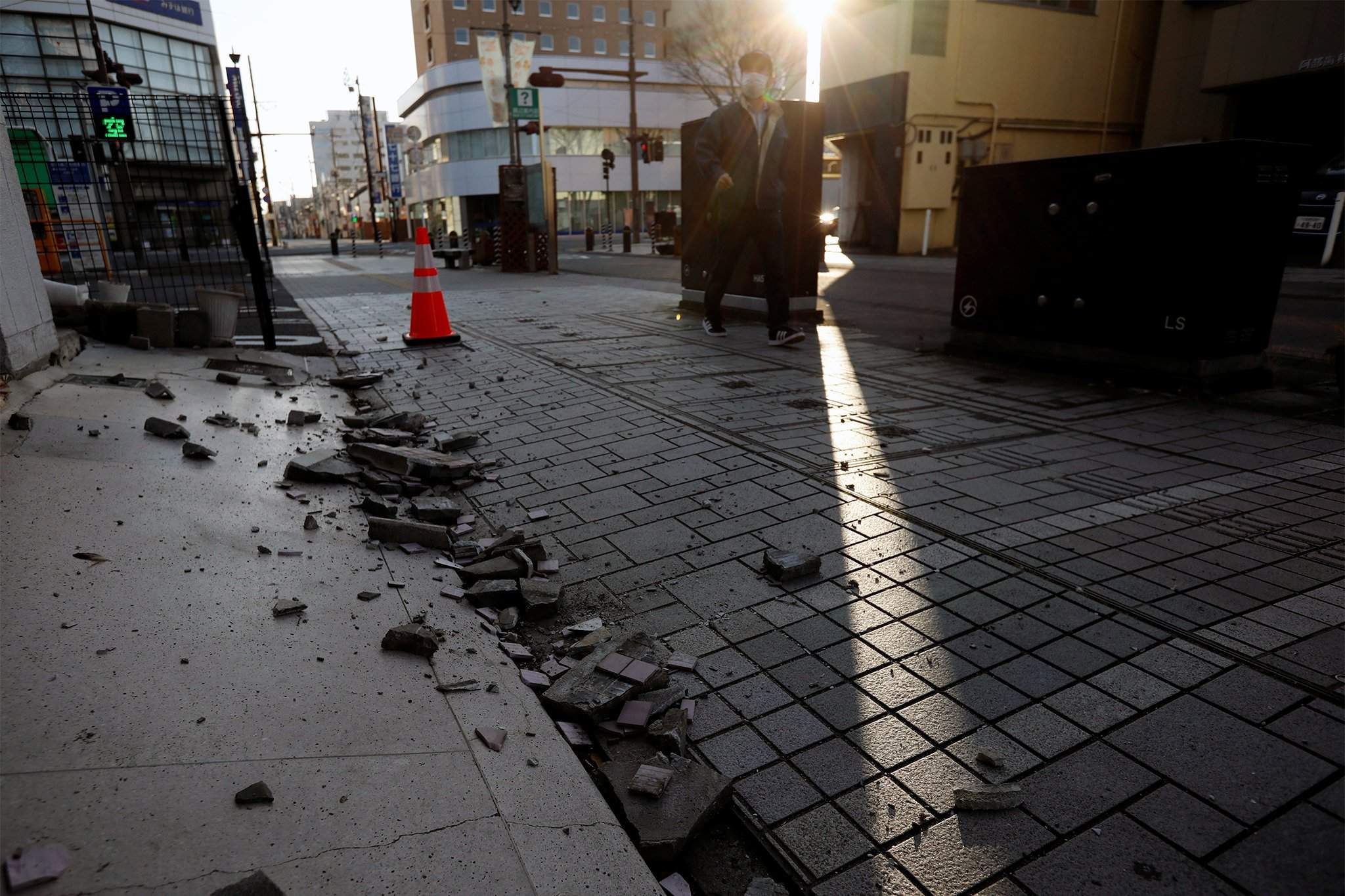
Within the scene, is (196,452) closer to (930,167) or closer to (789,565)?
(789,565)

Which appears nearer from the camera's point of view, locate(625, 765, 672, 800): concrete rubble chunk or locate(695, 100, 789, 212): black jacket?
locate(625, 765, 672, 800): concrete rubble chunk

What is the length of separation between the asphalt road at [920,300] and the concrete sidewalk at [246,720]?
645 centimetres

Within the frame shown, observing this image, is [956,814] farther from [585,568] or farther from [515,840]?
[585,568]

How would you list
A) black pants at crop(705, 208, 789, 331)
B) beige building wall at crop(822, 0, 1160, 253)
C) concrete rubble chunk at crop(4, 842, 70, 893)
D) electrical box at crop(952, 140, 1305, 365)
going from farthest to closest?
beige building wall at crop(822, 0, 1160, 253), black pants at crop(705, 208, 789, 331), electrical box at crop(952, 140, 1305, 365), concrete rubble chunk at crop(4, 842, 70, 893)

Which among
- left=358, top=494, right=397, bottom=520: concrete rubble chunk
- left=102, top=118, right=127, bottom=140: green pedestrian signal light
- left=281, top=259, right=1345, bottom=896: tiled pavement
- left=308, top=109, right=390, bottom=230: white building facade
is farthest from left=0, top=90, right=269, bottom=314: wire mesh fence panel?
left=308, top=109, right=390, bottom=230: white building facade

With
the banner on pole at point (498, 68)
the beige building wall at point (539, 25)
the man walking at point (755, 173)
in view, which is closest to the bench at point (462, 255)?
the banner on pole at point (498, 68)

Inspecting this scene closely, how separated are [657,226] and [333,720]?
104 feet

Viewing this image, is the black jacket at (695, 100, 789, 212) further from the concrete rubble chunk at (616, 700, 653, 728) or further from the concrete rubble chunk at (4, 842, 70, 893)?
the concrete rubble chunk at (4, 842, 70, 893)

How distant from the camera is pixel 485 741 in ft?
6.15

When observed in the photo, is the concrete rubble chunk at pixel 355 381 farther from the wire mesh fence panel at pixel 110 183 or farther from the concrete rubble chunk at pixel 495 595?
the concrete rubble chunk at pixel 495 595

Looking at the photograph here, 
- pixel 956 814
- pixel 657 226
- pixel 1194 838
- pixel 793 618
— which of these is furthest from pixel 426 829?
pixel 657 226

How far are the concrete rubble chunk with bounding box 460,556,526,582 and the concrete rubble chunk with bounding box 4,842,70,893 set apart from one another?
1555 mm

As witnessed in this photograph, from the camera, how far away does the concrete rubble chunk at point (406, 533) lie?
9.91 feet

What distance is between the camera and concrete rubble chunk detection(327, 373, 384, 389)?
586 cm
